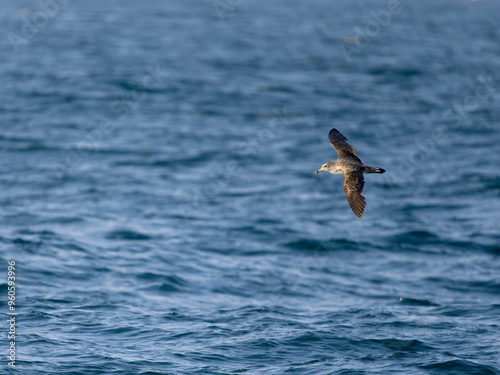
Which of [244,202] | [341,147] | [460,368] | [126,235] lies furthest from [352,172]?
[244,202]

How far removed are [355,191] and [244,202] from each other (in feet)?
51.8

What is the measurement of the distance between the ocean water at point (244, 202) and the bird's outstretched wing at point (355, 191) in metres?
5.15

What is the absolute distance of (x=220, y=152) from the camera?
33469 millimetres

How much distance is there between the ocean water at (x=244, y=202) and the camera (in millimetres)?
17469

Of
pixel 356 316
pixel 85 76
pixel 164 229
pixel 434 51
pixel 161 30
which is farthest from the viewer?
pixel 161 30

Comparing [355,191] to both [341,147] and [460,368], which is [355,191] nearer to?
[341,147]

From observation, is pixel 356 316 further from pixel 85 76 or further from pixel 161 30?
pixel 161 30

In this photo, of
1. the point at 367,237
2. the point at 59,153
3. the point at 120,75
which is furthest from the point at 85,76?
the point at 367,237

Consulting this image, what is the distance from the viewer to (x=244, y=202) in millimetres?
28516

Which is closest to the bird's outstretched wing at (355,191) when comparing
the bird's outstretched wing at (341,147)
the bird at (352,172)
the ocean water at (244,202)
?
the bird at (352,172)

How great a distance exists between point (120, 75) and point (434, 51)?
75.9ft

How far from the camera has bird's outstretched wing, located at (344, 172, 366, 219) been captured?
12.5 m

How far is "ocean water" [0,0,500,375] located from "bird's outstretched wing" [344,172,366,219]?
16.9ft

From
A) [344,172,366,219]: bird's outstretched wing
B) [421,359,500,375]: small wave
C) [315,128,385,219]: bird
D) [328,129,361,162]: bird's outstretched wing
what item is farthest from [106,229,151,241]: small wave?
[344,172,366,219]: bird's outstretched wing
